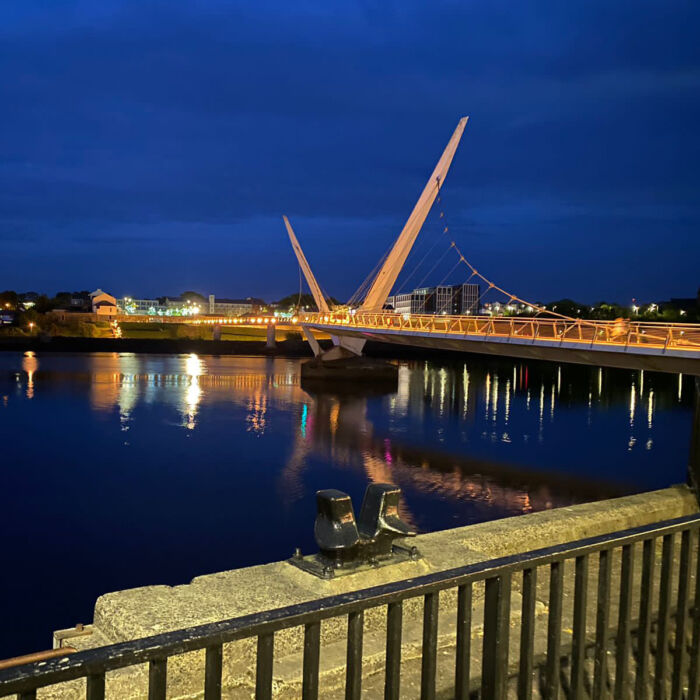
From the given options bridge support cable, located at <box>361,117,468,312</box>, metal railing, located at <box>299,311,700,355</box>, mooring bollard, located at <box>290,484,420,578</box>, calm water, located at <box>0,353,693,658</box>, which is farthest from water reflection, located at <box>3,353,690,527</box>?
mooring bollard, located at <box>290,484,420,578</box>

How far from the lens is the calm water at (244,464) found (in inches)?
555

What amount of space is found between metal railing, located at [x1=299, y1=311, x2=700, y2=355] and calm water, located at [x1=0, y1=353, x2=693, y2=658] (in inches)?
171

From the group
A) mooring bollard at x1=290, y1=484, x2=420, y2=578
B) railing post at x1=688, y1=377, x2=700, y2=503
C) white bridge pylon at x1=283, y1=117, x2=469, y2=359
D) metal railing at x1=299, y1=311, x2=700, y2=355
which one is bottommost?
railing post at x1=688, y1=377, x2=700, y2=503

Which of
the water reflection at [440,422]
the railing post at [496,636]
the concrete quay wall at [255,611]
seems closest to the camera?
the railing post at [496,636]

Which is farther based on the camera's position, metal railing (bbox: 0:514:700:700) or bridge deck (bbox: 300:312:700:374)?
bridge deck (bbox: 300:312:700:374)

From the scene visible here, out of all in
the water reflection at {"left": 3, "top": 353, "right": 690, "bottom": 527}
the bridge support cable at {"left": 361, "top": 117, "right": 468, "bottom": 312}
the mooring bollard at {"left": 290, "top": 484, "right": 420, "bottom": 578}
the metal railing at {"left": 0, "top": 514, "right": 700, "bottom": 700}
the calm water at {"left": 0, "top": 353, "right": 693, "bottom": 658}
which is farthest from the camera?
the bridge support cable at {"left": 361, "top": 117, "right": 468, "bottom": 312}

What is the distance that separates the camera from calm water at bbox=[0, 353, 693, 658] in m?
14.1

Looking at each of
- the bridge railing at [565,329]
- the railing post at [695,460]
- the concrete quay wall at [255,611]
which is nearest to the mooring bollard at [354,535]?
the concrete quay wall at [255,611]

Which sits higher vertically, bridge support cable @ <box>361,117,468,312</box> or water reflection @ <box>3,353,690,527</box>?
bridge support cable @ <box>361,117,468,312</box>

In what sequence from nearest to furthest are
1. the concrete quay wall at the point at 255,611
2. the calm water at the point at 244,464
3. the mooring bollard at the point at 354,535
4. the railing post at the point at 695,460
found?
the concrete quay wall at the point at 255,611 < the mooring bollard at the point at 354,535 < the railing post at the point at 695,460 < the calm water at the point at 244,464

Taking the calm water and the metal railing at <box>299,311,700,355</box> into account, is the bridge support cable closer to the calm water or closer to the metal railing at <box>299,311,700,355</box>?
the calm water

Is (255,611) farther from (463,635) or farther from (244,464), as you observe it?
(244,464)

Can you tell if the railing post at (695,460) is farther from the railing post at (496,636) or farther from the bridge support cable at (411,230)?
the bridge support cable at (411,230)

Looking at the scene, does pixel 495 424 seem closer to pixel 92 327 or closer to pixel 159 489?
pixel 159 489
